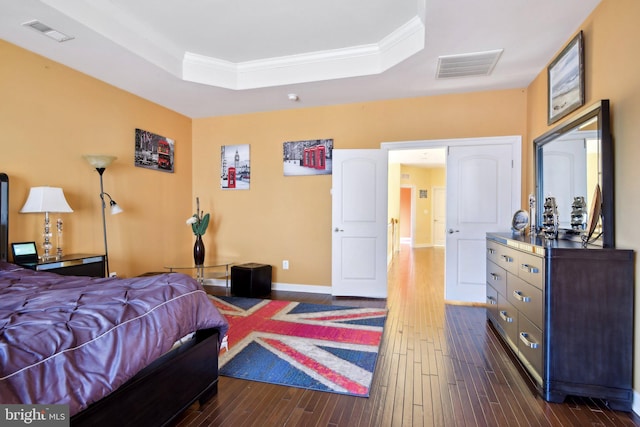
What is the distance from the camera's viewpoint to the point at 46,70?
2.95m

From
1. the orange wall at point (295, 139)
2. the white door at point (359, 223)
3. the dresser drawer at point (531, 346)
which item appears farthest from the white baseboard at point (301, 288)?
the dresser drawer at point (531, 346)

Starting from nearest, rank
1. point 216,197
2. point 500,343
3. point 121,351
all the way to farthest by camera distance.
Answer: point 121,351
point 500,343
point 216,197

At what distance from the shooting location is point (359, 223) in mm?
4168

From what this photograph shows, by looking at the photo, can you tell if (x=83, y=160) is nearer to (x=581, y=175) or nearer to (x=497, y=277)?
(x=497, y=277)

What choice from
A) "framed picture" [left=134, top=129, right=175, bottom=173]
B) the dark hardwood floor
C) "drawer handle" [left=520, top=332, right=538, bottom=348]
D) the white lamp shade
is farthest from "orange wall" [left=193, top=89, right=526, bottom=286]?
"drawer handle" [left=520, top=332, right=538, bottom=348]

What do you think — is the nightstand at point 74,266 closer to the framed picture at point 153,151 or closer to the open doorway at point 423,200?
the framed picture at point 153,151

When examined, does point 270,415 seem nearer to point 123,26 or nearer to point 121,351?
point 121,351

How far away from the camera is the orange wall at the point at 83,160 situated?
8.98 feet

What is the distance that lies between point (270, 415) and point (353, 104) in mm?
3734

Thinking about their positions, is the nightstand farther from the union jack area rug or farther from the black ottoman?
the black ottoman

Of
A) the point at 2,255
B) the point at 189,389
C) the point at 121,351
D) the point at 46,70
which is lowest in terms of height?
the point at 189,389

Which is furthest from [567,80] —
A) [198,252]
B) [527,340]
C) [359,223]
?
[198,252]

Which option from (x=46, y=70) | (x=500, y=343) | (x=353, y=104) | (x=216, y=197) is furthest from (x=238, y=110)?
(x=500, y=343)

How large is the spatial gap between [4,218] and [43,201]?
0.28 meters
